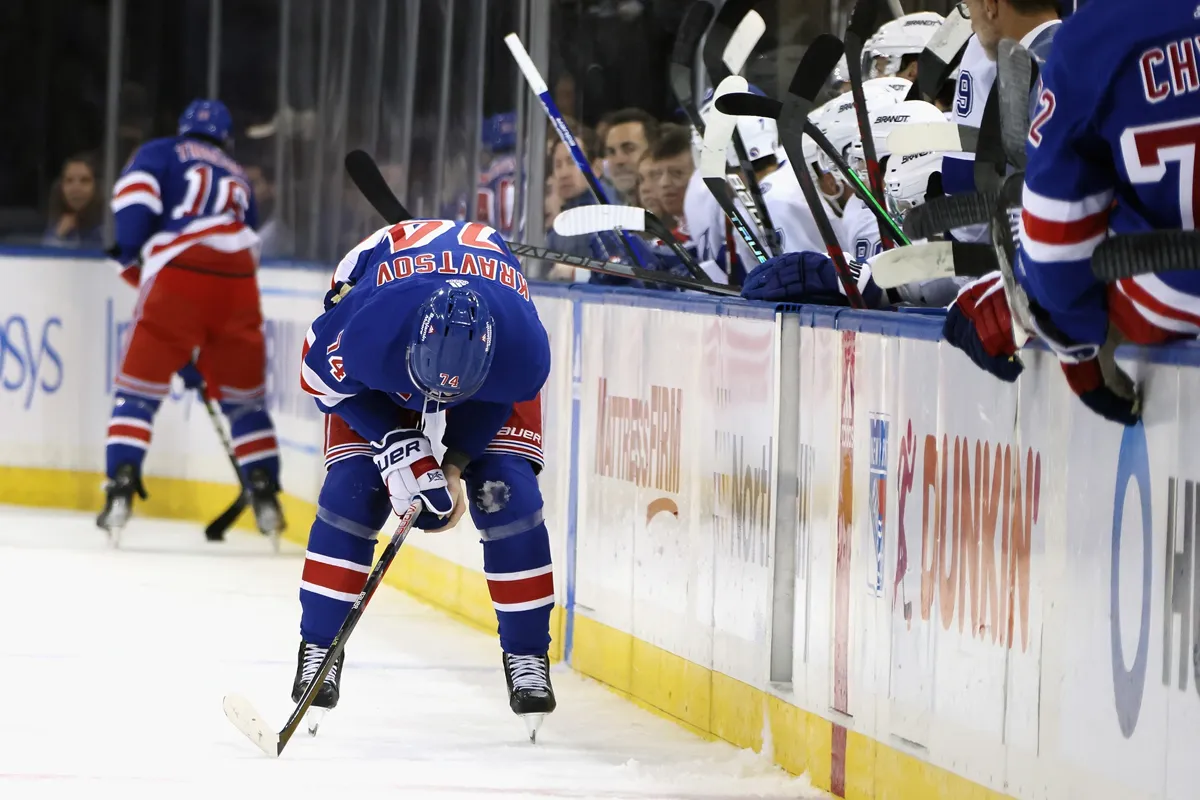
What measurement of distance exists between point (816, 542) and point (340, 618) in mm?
928

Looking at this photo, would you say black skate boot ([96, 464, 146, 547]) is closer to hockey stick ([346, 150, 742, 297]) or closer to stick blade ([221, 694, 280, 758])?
hockey stick ([346, 150, 742, 297])

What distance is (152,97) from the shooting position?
9.01 metres

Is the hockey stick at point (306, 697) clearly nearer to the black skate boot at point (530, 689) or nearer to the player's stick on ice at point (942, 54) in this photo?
the black skate boot at point (530, 689)

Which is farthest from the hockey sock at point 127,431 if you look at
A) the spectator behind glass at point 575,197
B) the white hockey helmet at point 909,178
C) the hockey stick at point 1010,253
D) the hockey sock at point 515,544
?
the hockey stick at point 1010,253

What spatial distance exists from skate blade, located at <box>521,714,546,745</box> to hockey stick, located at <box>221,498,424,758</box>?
1.28 feet

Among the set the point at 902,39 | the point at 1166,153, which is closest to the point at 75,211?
the point at 902,39

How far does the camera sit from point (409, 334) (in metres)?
3.75

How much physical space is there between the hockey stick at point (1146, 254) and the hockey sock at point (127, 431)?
5149mm

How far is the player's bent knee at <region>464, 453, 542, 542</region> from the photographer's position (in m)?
4.08

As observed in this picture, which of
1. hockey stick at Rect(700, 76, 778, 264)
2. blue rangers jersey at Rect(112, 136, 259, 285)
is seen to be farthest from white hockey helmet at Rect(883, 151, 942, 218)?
blue rangers jersey at Rect(112, 136, 259, 285)

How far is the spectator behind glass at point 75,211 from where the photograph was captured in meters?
8.78

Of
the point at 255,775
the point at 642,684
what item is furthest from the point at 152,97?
the point at 255,775

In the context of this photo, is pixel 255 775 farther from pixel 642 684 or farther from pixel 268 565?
pixel 268 565

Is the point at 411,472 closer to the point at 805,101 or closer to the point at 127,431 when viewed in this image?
the point at 805,101
